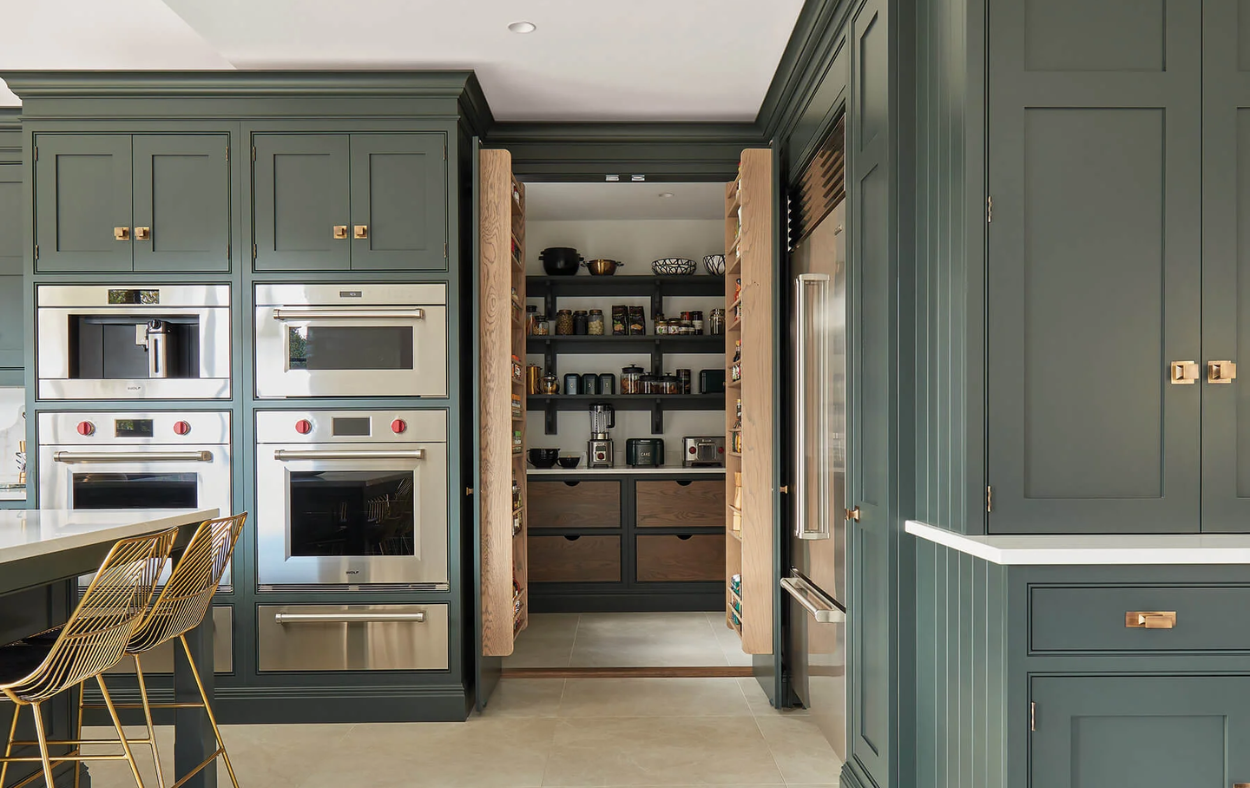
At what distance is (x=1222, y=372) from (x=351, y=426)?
9.67 ft

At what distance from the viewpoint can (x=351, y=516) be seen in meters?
3.51

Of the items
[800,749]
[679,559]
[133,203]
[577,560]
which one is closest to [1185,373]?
[800,749]

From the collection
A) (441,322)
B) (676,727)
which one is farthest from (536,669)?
(441,322)

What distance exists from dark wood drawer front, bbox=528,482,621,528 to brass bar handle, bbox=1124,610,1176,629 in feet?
12.8

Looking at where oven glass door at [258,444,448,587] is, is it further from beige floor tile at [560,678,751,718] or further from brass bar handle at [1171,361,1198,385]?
brass bar handle at [1171,361,1198,385]

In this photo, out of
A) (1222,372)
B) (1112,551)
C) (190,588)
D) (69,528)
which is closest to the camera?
(1112,551)

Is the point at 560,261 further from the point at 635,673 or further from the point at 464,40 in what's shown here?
the point at 635,673

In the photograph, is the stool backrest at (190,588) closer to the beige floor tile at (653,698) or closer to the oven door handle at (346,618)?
the oven door handle at (346,618)

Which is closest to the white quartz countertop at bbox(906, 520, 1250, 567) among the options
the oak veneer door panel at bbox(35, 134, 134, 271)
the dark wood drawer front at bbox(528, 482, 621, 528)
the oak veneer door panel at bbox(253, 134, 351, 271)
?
the oak veneer door panel at bbox(253, 134, 351, 271)

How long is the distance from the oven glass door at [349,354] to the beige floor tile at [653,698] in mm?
1475

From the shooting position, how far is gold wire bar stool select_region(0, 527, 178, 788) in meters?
1.88

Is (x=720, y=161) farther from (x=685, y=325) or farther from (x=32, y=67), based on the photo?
(x=32, y=67)

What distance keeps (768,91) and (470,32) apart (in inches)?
51.9

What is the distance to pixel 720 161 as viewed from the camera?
162 inches
